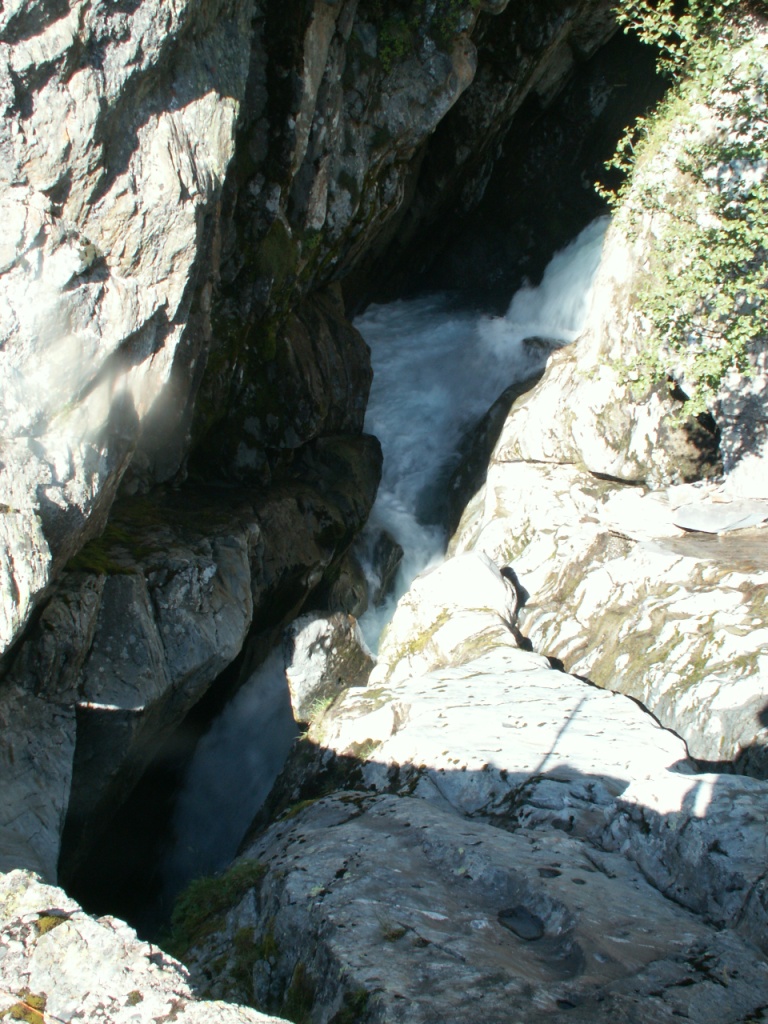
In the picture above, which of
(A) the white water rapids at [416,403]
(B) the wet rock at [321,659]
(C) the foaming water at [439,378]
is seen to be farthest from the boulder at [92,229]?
(C) the foaming water at [439,378]

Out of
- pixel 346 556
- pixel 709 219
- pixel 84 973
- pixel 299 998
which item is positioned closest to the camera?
pixel 84 973

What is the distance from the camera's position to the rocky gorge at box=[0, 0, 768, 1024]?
4.43 metres

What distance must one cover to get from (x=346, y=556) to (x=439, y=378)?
5.59m

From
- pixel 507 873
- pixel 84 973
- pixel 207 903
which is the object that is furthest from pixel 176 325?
pixel 84 973

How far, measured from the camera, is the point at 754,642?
30.9 ft

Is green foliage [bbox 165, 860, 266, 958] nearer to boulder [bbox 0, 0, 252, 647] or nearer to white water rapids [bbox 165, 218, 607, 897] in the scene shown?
boulder [bbox 0, 0, 252, 647]

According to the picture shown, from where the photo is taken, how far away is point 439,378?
19.1m

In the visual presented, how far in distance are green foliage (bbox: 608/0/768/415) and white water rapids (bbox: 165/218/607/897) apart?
15.8 ft

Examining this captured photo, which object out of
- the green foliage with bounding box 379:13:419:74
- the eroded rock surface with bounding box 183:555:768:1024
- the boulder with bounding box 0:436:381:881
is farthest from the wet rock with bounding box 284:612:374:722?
the green foliage with bounding box 379:13:419:74

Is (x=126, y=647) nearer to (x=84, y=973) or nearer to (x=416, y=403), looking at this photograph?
(x=84, y=973)

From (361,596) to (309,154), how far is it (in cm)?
845

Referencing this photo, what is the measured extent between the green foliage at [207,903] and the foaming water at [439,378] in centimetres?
983

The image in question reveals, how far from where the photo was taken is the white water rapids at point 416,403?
1336cm

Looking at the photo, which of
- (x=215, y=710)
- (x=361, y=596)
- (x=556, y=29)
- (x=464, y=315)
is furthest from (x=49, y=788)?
(x=556, y=29)
